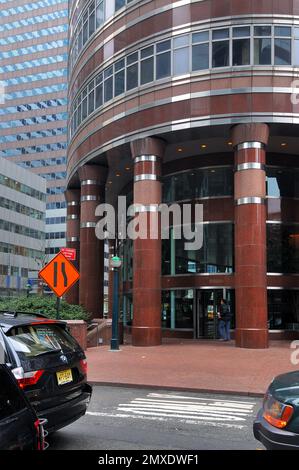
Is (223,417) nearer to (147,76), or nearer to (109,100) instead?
(147,76)

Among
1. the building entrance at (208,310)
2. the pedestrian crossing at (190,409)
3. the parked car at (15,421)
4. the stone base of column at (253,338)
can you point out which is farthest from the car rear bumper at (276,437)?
the building entrance at (208,310)

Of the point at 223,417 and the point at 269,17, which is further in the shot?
the point at 269,17

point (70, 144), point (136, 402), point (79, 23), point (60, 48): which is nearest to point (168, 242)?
point (70, 144)

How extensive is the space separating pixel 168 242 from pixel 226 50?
33.9ft

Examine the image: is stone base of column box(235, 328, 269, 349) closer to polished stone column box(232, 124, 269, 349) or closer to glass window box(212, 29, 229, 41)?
polished stone column box(232, 124, 269, 349)

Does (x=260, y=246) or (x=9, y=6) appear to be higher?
(x=9, y=6)

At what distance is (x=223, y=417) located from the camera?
8.92 metres

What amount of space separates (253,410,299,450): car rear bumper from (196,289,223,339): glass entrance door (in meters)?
20.6

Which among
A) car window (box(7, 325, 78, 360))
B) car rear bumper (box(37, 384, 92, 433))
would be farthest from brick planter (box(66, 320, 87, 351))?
car rear bumper (box(37, 384, 92, 433))

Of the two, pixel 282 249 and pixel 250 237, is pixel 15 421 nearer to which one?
pixel 250 237

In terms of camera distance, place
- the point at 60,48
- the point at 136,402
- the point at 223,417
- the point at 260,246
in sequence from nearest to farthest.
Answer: the point at 223,417
the point at 136,402
the point at 260,246
the point at 60,48

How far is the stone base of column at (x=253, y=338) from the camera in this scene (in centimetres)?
2077

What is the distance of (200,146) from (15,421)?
2308cm

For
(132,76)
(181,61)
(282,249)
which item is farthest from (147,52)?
(282,249)
